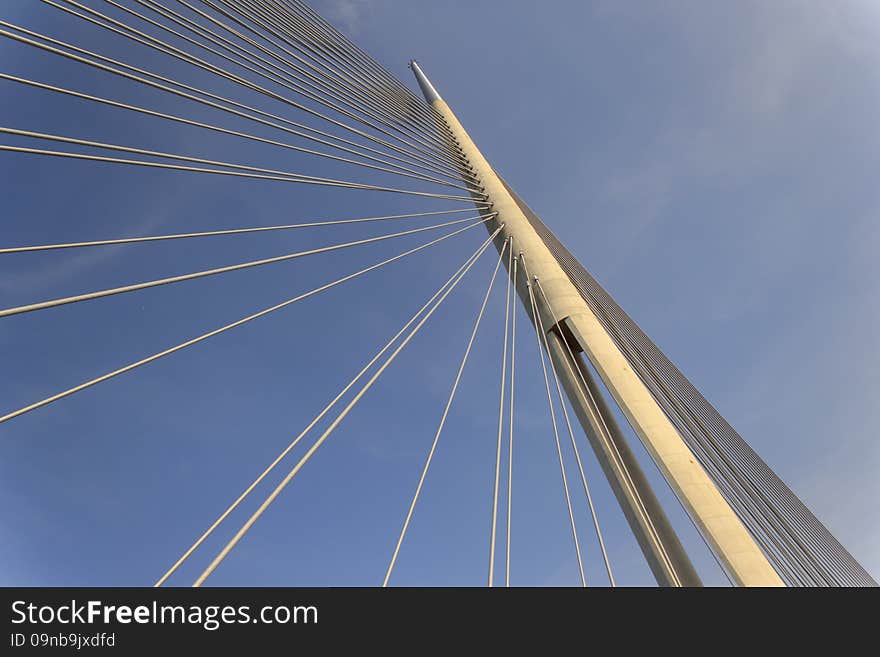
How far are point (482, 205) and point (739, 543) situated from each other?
4.98 meters

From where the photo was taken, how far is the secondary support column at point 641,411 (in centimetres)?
370

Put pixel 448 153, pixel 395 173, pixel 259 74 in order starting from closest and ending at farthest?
pixel 259 74, pixel 395 173, pixel 448 153

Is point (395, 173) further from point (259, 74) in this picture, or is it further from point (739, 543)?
point (739, 543)

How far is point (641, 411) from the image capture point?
4668mm

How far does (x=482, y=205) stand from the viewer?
7.45m

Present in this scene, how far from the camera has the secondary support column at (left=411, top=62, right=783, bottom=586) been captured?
146 inches
